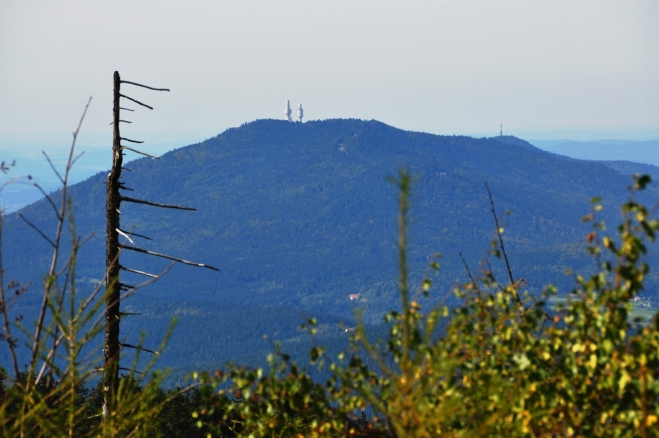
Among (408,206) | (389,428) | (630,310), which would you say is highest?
(408,206)

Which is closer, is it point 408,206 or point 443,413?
point 408,206

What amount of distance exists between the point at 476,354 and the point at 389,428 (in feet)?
2.75

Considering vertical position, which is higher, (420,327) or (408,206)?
(408,206)

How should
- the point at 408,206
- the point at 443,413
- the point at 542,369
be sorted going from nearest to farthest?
the point at 408,206 → the point at 443,413 → the point at 542,369

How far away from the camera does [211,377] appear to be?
22.2 ft

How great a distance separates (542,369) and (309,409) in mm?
1745

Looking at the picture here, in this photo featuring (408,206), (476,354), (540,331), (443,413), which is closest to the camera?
(408,206)

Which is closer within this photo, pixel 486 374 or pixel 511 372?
pixel 486 374

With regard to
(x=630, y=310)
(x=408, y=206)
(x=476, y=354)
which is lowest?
(x=476, y=354)

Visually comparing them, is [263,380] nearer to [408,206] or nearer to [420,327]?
[420,327]

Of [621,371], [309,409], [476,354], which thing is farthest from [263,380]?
[621,371]

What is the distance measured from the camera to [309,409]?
6.18 m

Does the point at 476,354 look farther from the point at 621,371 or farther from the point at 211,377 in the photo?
the point at 211,377

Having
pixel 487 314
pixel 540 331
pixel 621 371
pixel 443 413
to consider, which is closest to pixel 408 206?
pixel 443 413
